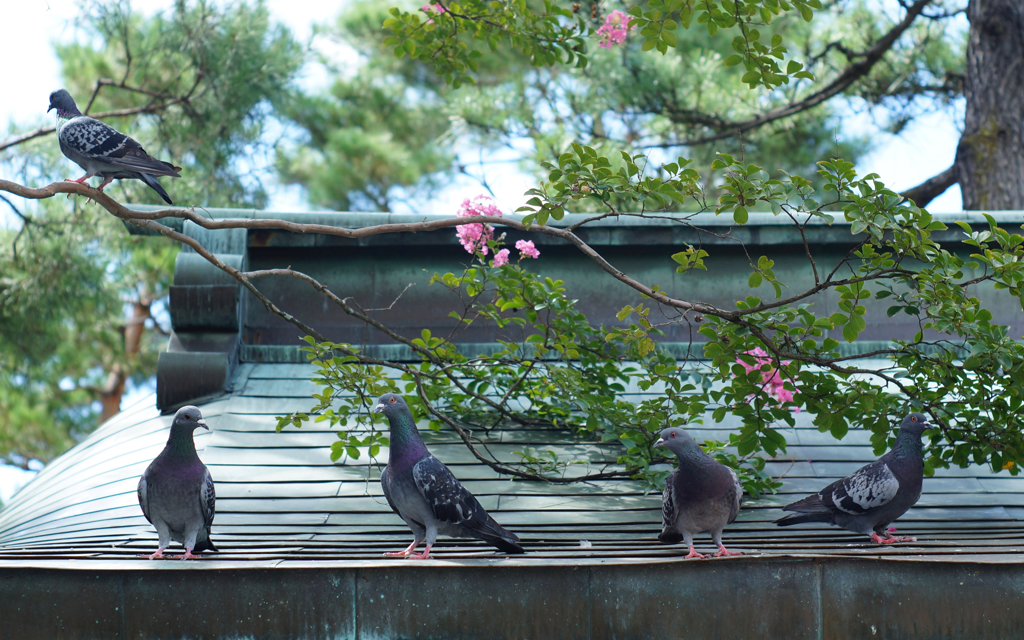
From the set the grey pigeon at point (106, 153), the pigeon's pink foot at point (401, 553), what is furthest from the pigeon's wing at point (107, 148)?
the pigeon's pink foot at point (401, 553)

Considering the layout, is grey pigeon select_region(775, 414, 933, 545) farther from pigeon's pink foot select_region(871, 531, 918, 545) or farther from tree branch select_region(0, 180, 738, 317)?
tree branch select_region(0, 180, 738, 317)

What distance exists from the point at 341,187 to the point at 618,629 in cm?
1593

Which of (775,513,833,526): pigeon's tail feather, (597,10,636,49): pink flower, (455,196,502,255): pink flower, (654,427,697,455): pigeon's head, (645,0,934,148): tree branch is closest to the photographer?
(654,427,697,455): pigeon's head

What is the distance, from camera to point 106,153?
16.2 feet

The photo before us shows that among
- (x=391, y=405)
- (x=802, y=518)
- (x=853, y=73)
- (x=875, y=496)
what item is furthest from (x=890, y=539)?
(x=853, y=73)

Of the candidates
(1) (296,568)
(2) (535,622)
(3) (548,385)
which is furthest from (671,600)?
(3) (548,385)

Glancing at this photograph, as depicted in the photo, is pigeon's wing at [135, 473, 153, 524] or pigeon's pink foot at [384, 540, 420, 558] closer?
pigeon's pink foot at [384, 540, 420, 558]

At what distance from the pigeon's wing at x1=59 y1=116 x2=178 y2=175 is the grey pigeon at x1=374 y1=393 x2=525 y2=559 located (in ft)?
7.53

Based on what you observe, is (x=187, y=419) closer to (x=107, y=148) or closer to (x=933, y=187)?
(x=107, y=148)

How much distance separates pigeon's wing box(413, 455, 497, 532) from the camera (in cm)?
381

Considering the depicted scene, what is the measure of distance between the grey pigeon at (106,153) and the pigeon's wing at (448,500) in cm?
248

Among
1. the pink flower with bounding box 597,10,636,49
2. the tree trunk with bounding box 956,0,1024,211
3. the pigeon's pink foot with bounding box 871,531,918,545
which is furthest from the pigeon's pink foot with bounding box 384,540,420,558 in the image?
the tree trunk with bounding box 956,0,1024,211

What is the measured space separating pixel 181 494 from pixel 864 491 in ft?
11.1

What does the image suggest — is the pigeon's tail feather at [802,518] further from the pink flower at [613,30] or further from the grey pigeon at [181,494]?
the pink flower at [613,30]
